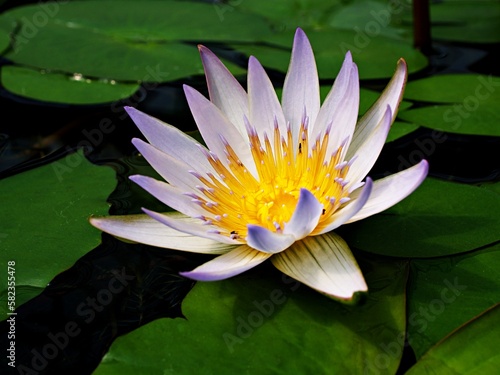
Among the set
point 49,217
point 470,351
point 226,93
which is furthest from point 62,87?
point 470,351

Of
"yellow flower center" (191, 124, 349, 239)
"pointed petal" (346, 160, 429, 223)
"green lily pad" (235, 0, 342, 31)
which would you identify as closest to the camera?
"pointed petal" (346, 160, 429, 223)

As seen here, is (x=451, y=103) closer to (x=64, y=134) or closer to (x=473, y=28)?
(x=473, y=28)

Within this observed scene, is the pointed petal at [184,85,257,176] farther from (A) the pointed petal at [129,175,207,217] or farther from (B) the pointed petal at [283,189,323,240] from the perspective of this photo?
(B) the pointed petal at [283,189,323,240]

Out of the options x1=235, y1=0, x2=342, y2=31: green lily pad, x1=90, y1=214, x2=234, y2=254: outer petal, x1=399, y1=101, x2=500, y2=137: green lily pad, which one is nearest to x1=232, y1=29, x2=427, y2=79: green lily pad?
x1=235, y1=0, x2=342, y2=31: green lily pad

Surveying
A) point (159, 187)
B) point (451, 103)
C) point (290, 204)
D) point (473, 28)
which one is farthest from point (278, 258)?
point (473, 28)

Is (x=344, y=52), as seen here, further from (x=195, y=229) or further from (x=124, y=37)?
(x=195, y=229)
